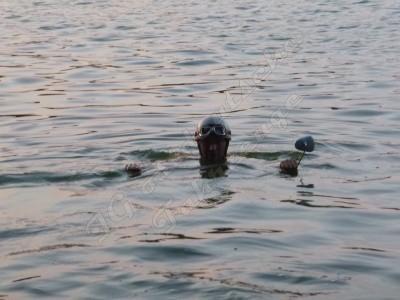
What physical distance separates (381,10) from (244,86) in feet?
42.1

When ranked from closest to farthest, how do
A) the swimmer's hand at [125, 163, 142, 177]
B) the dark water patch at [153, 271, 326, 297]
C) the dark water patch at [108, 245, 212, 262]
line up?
the dark water patch at [153, 271, 326, 297] < the dark water patch at [108, 245, 212, 262] < the swimmer's hand at [125, 163, 142, 177]

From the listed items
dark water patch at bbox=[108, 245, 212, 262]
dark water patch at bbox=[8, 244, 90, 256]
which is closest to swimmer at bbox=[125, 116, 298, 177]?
dark water patch at bbox=[8, 244, 90, 256]

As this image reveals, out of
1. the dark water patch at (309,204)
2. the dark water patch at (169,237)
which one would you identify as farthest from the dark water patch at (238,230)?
the dark water patch at (309,204)

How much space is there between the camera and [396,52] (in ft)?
80.3

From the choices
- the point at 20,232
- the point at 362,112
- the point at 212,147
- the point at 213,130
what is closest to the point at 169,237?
the point at 20,232

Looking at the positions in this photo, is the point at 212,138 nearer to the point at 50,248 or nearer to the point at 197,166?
the point at 197,166

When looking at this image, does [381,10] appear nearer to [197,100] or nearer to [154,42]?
[154,42]

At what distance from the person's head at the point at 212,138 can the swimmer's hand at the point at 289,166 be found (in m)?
0.80

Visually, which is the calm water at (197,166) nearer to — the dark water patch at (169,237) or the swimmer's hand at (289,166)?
the dark water patch at (169,237)

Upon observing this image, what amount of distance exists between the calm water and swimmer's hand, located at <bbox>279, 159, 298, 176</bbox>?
143mm

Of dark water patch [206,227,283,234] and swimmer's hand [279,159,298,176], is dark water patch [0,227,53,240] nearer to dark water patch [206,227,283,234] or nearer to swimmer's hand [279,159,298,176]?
dark water patch [206,227,283,234]

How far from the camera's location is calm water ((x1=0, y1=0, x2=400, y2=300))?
928cm

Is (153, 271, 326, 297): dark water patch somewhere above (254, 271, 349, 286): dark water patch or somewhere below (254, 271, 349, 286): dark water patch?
above

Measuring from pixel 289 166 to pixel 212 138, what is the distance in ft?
3.42
